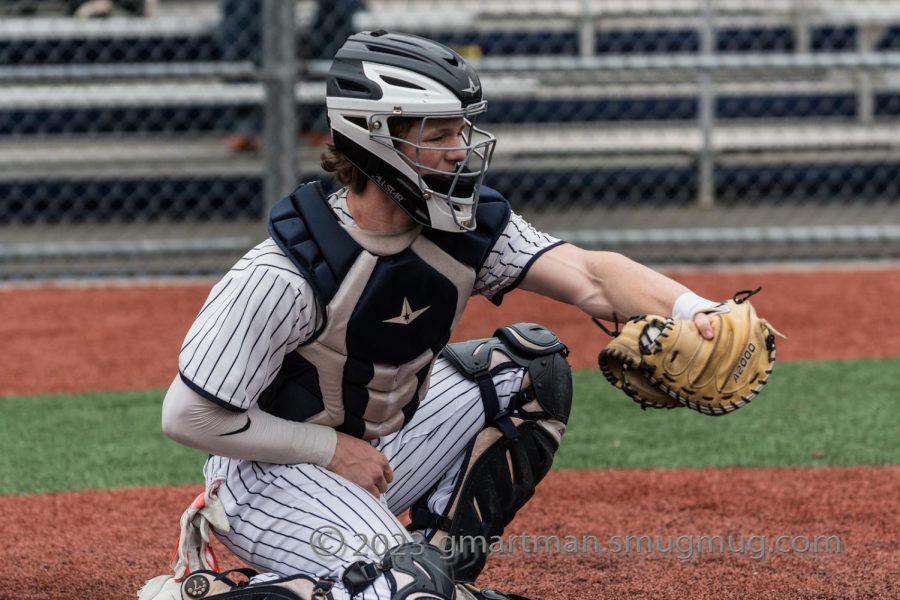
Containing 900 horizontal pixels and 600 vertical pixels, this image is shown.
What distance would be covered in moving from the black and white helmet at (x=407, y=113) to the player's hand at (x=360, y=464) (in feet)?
1.60

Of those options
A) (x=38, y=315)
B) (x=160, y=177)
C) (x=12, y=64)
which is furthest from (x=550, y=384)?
(x=12, y=64)

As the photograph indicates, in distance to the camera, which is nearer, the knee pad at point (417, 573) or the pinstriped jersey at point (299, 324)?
the knee pad at point (417, 573)

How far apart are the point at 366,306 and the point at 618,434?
6.63 feet

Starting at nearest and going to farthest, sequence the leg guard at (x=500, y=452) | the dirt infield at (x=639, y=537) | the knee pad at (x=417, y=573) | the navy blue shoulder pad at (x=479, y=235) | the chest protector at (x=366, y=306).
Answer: the knee pad at (x=417, y=573), the chest protector at (x=366, y=306), the navy blue shoulder pad at (x=479, y=235), the leg guard at (x=500, y=452), the dirt infield at (x=639, y=537)

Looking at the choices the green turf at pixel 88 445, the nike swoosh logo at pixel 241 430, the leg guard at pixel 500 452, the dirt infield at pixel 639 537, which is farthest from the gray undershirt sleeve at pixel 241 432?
the green turf at pixel 88 445

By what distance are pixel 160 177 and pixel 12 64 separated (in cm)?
187

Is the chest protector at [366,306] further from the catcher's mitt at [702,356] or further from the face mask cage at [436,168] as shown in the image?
the catcher's mitt at [702,356]

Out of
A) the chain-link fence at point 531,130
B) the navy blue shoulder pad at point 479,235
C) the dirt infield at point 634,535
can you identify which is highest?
the navy blue shoulder pad at point 479,235

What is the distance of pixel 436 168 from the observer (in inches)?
103

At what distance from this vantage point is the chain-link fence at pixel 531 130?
7.70 meters

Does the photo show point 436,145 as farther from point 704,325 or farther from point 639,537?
point 639,537

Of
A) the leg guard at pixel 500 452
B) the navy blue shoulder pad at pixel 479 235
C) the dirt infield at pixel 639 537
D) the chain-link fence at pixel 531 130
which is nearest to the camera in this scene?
the navy blue shoulder pad at pixel 479 235

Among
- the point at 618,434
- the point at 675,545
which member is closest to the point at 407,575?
the point at 675,545

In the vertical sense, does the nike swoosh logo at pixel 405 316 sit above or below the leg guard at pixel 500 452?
above
